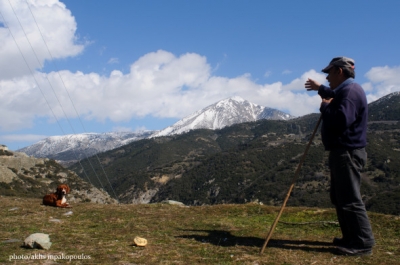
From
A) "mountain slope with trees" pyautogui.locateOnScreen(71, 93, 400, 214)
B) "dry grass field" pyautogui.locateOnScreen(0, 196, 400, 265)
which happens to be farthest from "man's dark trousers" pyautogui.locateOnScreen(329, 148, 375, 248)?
"mountain slope with trees" pyautogui.locateOnScreen(71, 93, 400, 214)

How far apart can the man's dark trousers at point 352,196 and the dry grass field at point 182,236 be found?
33 centimetres

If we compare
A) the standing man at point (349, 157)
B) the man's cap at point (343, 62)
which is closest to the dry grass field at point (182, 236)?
the standing man at point (349, 157)

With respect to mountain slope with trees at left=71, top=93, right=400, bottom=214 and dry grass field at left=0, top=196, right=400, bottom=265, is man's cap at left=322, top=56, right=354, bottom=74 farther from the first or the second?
mountain slope with trees at left=71, top=93, right=400, bottom=214

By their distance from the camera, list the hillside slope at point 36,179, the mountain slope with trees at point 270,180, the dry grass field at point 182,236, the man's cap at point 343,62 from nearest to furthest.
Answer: the dry grass field at point 182,236 < the man's cap at point 343,62 < the hillside slope at point 36,179 < the mountain slope with trees at point 270,180

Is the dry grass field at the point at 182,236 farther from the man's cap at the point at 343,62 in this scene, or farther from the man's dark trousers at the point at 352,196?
the man's cap at the point at 343,62

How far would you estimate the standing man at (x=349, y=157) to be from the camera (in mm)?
5402

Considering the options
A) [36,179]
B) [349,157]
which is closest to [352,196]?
[349,157]

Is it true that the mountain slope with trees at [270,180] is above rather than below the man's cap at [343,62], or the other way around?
below

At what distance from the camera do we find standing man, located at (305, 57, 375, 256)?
5402 millimetres

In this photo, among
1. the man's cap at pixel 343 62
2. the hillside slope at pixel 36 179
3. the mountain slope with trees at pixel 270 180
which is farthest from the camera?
the mountain slope with trees at pixel 270 180

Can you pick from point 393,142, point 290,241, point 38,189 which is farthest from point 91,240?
point 393,142

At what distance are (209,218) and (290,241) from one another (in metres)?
3.37

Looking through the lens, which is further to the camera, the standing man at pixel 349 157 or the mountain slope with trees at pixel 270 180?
the mountain slope with trees at pixel 270 180

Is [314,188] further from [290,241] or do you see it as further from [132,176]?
[290,241]
